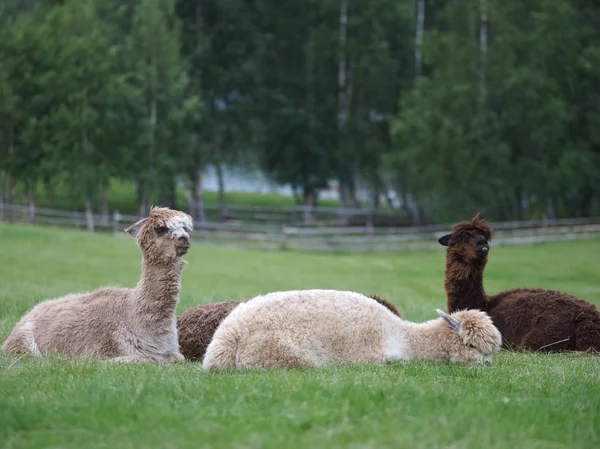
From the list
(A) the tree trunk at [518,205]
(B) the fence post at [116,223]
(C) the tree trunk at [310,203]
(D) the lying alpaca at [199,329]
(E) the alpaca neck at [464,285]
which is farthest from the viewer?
(C) the tree trunk at [310,203]

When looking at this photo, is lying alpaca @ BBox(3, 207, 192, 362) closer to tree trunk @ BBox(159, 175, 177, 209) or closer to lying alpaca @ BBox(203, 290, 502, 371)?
lying alpaca @ BBox(203, 290, 502, 371)

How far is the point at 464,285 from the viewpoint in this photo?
11352 millimetres

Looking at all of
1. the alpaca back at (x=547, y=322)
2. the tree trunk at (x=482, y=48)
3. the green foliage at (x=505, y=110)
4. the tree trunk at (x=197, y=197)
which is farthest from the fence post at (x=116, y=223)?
the alpaca back at (x=547, y=322)

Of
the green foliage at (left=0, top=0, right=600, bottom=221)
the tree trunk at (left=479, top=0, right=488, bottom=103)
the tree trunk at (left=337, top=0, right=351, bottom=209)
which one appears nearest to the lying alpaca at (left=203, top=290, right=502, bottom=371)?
the green foliage at (left=0, top=0, right=600, bottom=221)

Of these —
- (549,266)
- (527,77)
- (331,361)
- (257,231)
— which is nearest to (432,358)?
(331,361)

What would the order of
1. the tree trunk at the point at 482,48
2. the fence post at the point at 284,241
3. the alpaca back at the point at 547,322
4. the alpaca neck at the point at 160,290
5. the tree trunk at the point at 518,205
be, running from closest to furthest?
1. the alpaca neck at the point at 160,290
2. the alpaca back at the point at 547,322
3. the fence post at the point at 284,241
4. the tree trunk at the point at 482,48
5. the tree trunk at the point at 518,205

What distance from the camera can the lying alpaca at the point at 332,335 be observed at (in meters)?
8.09

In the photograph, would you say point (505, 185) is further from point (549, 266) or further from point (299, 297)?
point (299, 297)

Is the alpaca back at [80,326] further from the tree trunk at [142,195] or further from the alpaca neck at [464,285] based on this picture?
the tree trunk at [142,195]

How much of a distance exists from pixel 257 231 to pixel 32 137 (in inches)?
458

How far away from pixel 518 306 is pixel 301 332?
370cm

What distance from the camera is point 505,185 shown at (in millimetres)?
42531

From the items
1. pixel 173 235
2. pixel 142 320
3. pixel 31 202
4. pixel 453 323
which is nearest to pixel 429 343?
pixel 453 323

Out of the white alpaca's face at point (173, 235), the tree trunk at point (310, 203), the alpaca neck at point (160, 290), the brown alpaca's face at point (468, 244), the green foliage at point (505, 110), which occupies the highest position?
the green foliage at point (505, 110)
